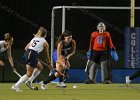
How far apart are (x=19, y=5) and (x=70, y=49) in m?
9.43

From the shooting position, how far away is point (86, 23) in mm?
22750

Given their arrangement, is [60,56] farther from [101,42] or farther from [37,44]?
[101,42]

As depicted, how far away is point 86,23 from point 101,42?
412 cm

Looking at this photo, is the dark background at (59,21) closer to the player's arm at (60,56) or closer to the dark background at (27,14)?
the dark background at (27,14)

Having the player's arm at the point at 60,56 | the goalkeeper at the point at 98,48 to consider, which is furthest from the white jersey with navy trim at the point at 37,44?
the goalkeeper at the point at 98,48

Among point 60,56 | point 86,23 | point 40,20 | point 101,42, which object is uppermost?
point 40,20

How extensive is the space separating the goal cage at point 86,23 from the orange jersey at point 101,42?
2.28 metres

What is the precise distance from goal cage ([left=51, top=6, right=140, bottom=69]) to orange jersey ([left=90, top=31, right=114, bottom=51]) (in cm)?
228

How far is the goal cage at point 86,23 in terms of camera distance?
837 inches

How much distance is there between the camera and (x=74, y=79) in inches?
800

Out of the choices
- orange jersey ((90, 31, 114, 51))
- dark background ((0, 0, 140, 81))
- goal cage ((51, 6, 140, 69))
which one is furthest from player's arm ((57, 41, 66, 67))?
dark background ((0, 0, 140, 81))

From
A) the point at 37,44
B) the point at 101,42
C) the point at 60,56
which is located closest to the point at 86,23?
the point at 101,42

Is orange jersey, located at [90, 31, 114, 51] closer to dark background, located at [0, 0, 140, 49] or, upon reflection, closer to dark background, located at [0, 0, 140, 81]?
dark background, located at [0, 0, 140, 81]

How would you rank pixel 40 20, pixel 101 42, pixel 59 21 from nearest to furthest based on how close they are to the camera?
1. pixel 101 42
2. pixel 59 21
3. pixel 40 20
